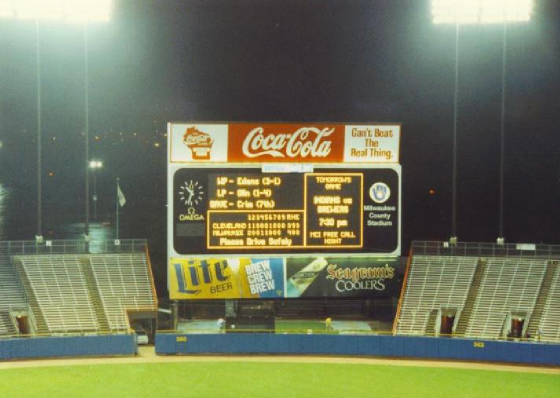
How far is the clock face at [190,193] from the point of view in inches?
847

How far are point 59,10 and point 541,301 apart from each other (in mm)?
18119

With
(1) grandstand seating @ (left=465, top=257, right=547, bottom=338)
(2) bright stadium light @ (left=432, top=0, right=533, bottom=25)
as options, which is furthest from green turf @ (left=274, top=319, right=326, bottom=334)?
(2) bright stadium light @ (left=432, top=0, right=533, bottom=25)

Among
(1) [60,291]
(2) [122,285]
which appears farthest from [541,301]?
(1) [60,291]

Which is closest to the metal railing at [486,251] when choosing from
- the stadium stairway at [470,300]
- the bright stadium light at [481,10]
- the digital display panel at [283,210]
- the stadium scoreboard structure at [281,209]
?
the stadium stairway at [470,300]

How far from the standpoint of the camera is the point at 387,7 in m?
33.1

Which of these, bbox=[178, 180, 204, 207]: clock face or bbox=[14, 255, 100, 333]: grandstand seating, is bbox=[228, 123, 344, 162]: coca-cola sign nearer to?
bbox=[178, 180, 204, 207]: clock face

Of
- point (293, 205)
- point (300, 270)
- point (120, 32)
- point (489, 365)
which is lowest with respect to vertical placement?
point (489, 365)

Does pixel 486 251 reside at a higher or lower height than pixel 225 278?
higher

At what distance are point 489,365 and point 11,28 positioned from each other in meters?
28.1

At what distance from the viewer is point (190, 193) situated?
70.6 feet

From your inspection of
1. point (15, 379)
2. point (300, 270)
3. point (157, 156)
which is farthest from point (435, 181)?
point (15, 379)

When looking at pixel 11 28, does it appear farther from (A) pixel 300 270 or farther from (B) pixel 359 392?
(B) pixel 359 392

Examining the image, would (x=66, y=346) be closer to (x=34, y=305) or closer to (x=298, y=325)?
(x=34, y=305)

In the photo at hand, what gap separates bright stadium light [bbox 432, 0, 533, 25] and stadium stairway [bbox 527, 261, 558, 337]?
27.3ft
